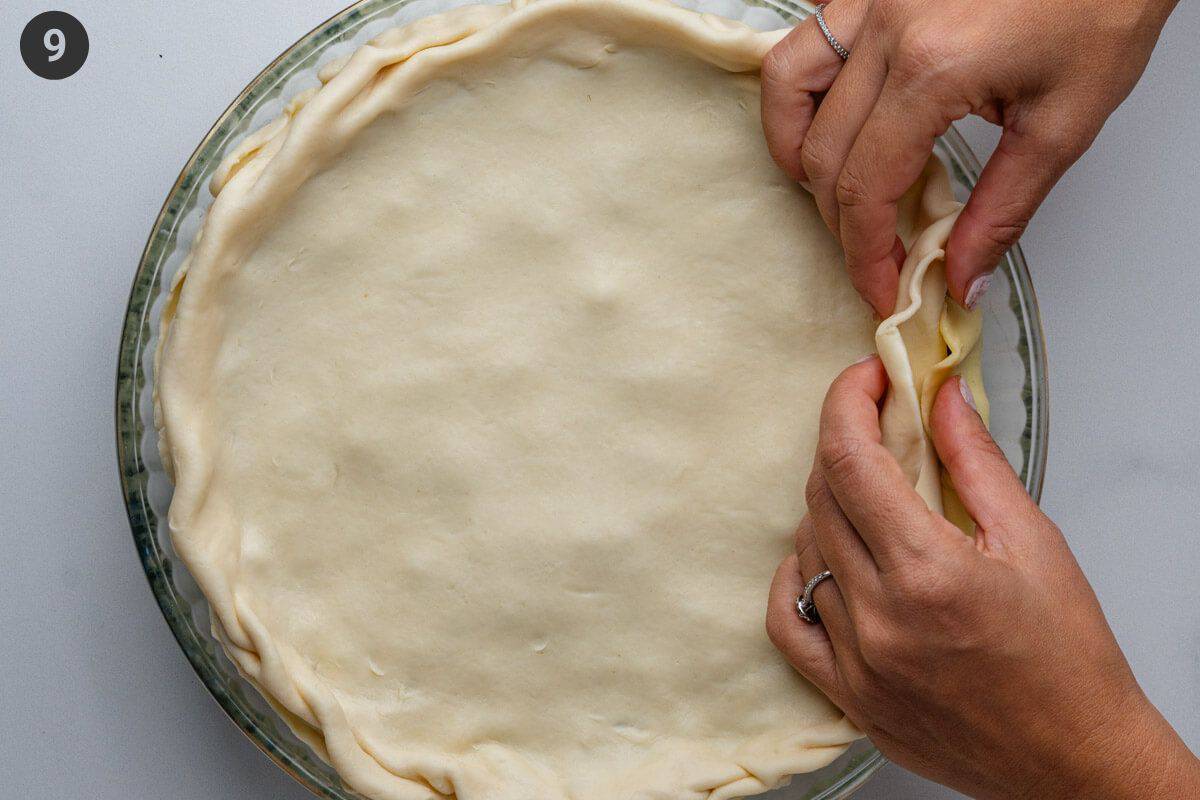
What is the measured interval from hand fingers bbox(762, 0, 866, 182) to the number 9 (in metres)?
0.74

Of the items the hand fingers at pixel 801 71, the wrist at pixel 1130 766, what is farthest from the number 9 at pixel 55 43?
the wrist at pixel 1130 766

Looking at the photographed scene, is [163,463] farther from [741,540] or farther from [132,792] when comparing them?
[741,540]

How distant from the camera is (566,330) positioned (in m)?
0.88

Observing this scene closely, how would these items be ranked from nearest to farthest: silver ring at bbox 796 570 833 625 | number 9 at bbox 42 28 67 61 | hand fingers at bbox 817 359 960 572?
1. hand fingers at bbox 817 359 960 572
2. silver ring at bbox 796 570 833 625
3. number 9 at bbox 42 28 67 61

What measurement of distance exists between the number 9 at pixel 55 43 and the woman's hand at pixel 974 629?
2.84 feet

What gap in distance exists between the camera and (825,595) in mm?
848

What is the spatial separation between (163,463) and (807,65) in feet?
2.21

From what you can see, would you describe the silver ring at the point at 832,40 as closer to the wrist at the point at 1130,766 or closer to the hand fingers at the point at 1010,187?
the hand fingers at the point at 1010,187

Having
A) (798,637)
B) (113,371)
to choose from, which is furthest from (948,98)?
(113,371)

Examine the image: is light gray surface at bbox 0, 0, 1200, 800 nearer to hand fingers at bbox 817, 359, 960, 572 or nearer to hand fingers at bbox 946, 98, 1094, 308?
hand fingers at bbox 946, 98, 1094, 308

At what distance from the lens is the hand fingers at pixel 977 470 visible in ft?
2.63

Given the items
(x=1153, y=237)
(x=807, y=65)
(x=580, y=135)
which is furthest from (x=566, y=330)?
(x=1153, y=237)

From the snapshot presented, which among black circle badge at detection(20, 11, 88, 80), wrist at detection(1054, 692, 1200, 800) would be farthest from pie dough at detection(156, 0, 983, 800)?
black circle badge at detection(20, 11, 88, 80)

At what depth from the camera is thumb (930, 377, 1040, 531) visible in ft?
2.64
